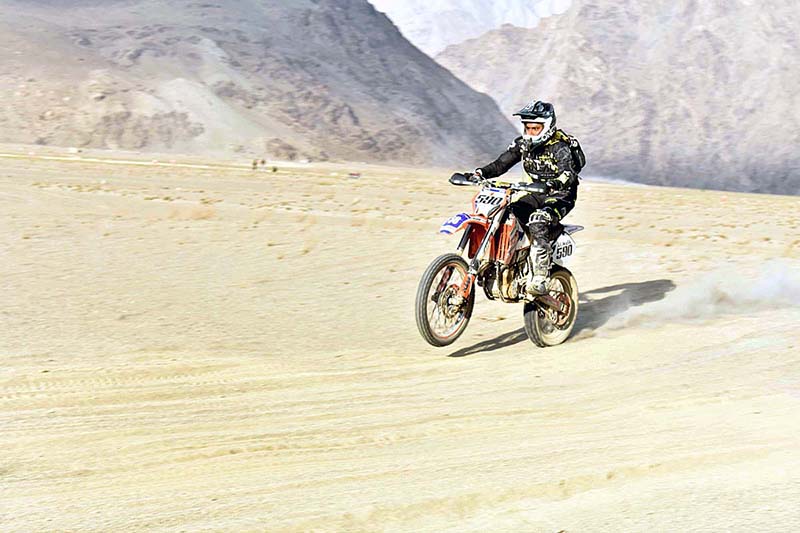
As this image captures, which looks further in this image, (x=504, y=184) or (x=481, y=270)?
(x=504, y=184)

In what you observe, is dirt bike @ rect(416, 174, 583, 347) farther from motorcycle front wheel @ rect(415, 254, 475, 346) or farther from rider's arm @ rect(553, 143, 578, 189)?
rider's arm @ rect(553, 143, 578, 189)

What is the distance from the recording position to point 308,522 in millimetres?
4145

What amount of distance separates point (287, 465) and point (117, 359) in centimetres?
342

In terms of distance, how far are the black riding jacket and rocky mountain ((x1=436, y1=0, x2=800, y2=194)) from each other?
154854 millimetres

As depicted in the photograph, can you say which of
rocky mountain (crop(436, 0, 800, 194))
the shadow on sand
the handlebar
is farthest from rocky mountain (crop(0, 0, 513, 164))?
the handlebar

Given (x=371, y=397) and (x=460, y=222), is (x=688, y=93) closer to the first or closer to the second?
(x=460, y=222)

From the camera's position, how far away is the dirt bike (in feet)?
26.3

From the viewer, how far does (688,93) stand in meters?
177

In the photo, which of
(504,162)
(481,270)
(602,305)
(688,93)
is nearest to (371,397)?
(481,270)

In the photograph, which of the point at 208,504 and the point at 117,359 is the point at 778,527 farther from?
the point at 117,359

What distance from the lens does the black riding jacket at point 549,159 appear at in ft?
28.2

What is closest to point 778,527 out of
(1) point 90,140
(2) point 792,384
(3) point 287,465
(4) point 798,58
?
(3) point 287,465

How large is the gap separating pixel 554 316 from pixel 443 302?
1.27 m

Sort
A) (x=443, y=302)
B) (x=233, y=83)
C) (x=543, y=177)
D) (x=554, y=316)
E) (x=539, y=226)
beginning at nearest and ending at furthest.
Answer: (x=443, y=302) → (x=539, y=226) → (x=543, y=177) → (x=554, y=316) → (x=233, y=83)
